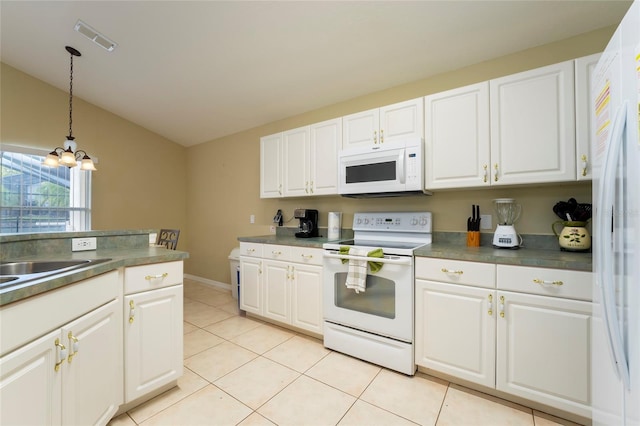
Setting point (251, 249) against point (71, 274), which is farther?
point (251, 249)

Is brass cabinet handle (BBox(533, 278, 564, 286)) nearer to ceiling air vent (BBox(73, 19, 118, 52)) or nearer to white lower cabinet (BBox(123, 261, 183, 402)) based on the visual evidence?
white lower cabinet (BBox(123, 261, 183, 402))

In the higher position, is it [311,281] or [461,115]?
[461,115]

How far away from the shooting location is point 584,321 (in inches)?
53.3

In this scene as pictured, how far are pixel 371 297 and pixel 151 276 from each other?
149 cm

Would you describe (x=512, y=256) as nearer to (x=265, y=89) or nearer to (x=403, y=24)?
(x=403, y=24)

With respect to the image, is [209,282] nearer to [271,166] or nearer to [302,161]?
[271,166]

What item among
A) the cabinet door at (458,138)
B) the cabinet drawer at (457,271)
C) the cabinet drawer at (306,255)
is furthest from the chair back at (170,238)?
the cabinet door at (458,138)

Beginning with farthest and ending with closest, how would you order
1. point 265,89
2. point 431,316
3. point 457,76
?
point 265,89 → point 457,76 → point 431,316

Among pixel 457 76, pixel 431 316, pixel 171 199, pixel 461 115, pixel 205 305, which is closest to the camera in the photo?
pixel 431 316

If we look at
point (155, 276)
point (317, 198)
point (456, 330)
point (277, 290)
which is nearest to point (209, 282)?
point (277, 290)

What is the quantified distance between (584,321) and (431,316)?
0.76 meters

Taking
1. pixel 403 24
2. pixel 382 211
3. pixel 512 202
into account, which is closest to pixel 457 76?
pixel 403 24

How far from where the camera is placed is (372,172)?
2.29 metres

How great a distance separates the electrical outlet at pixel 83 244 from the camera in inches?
65.3
